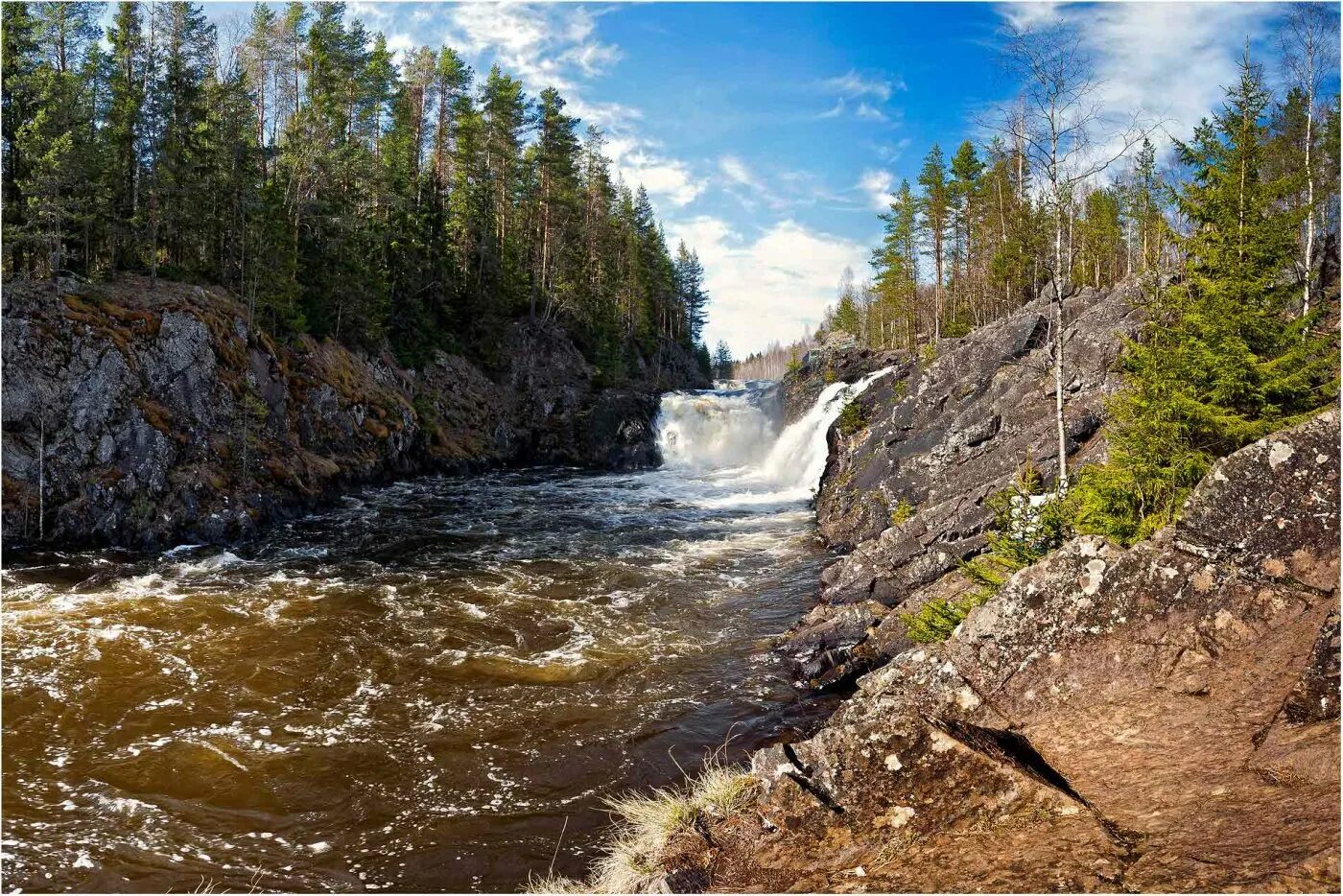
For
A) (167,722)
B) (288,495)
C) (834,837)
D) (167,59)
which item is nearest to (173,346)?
(288,495)

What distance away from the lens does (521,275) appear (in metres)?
44.1

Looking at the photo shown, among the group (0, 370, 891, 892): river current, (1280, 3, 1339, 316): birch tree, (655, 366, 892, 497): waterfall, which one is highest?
(1280, 3, 1339, 316): birch tree

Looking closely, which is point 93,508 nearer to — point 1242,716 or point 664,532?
point 664,532

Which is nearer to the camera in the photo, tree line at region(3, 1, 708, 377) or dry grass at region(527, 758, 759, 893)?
dry grass at region(527, 758, 759, 893)

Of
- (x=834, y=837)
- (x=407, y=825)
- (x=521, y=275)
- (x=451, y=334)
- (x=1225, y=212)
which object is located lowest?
(x=407, y=825)

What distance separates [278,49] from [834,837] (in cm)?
4974

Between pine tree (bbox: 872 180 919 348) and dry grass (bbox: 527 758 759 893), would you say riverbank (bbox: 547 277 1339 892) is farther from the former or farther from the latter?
pine tree (bbox: 872 180 919 348)

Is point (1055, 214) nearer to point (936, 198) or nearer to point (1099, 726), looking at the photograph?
point (1099, 726)

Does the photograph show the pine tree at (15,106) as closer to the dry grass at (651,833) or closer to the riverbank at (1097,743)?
the dry grass at (651,833)

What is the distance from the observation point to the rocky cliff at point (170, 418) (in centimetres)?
1800

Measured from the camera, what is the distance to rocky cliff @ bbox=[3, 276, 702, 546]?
18.0 metres

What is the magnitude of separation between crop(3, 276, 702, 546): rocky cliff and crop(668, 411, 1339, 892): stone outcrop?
19555mm

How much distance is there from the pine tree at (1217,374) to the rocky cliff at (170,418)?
21.5m

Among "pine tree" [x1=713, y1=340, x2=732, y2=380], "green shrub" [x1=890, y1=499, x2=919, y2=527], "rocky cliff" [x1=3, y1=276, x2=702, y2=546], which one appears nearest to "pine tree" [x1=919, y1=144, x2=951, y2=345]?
"green shrub" [x1=890, y1=499, x2=919, y2=527]
